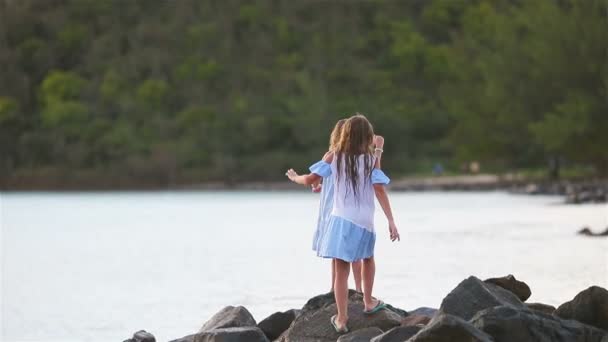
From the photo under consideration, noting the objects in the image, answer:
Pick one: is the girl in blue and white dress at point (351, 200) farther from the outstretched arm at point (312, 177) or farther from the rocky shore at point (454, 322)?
the rocky shore at point (454, 322)

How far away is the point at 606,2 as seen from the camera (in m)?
36.7

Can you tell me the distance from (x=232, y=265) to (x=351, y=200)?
295 inches

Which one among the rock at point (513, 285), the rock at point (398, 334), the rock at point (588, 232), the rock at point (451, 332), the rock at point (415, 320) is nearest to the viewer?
the rock at point (451, 332)

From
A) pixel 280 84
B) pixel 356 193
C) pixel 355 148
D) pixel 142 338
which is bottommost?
pixel 142 338

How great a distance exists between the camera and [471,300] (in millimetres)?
6336

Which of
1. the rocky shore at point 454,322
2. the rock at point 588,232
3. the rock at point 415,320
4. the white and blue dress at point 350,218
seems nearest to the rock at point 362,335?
the rocky shore at point 454,322

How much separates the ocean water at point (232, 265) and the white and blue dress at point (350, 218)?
2.17 m

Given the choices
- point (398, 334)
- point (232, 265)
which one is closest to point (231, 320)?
point (398, 334)

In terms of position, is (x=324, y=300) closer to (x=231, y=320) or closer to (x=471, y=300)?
(x=231, y=320)

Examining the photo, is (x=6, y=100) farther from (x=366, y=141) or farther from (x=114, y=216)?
(x=366, y=141)

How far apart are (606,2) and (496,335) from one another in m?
32.9

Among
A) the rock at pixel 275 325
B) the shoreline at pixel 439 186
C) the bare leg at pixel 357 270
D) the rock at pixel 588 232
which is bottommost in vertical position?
the shoreline at pixel 439 186

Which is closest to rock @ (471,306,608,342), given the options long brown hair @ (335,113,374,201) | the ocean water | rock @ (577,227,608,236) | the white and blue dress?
the white and blue dress

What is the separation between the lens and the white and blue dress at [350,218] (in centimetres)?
607
